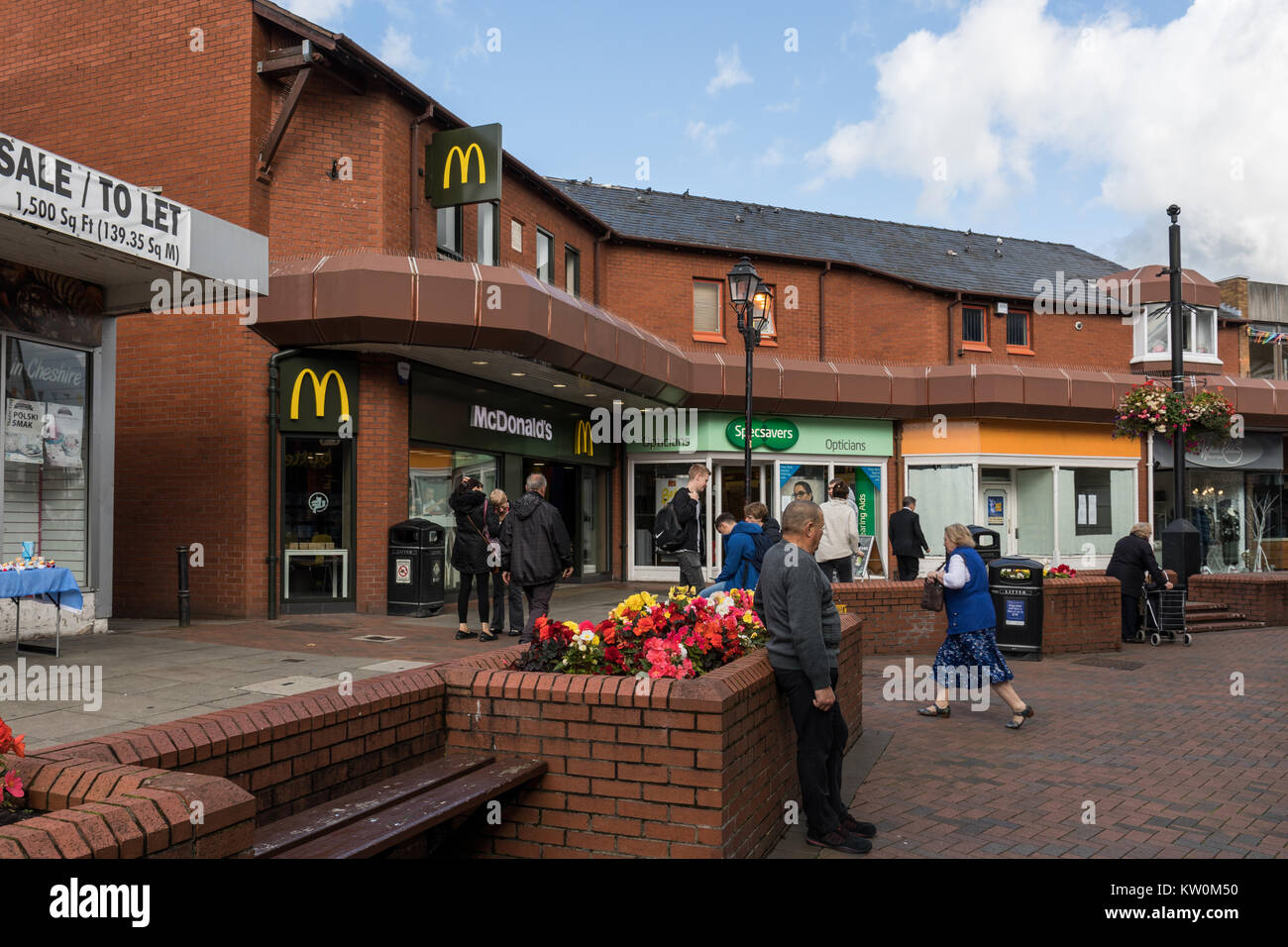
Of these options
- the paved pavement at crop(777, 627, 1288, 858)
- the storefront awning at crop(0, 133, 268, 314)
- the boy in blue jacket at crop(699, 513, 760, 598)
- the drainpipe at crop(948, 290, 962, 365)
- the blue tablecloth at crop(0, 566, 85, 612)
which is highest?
the drainpipe at crop(948, 290, 962, 365)

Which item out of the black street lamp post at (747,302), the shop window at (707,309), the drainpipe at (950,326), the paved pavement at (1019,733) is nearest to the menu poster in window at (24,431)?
the paved pavement at (1019,733)

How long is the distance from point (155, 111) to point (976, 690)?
42.6 feet

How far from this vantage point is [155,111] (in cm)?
1330

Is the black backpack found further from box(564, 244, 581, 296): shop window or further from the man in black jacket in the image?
box(564, 244, 581, 296): shop window

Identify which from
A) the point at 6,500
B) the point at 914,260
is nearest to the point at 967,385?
the point at 914,260

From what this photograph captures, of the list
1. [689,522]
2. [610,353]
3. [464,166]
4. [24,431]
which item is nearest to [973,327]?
[610,353]

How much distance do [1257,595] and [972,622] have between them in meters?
10.4

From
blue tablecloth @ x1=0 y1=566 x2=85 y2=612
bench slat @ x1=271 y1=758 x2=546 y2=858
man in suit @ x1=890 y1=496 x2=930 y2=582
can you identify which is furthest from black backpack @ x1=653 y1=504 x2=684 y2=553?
bench slat @ x1=271 y1=758 x2=546 y2=858

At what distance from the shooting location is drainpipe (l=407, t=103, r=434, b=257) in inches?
551

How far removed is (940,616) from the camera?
37.5 ft

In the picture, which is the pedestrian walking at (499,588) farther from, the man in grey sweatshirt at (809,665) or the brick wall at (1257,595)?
the brick wall at (1257,595)

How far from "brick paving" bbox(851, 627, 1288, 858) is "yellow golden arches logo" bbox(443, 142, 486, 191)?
9.15 m

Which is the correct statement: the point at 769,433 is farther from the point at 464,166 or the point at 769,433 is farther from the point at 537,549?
the point at 537,549

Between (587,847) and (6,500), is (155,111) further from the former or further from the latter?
(587,847)
